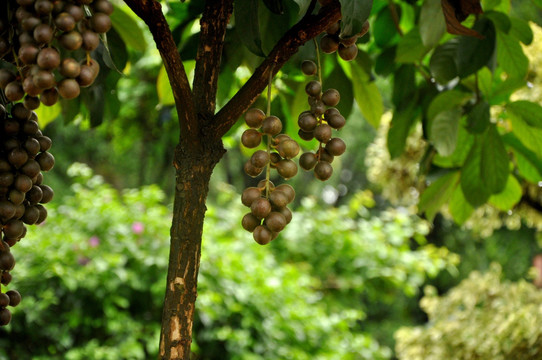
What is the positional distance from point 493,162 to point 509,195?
0.83 feet

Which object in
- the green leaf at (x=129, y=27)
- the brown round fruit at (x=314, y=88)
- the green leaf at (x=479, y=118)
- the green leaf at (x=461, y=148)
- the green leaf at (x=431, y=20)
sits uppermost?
the green leaf at (x=129, y=27)

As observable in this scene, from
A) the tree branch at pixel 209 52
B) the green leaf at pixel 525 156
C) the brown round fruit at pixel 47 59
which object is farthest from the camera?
the green leaf at pixel 525 156

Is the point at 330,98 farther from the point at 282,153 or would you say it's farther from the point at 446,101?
the point at 446,101

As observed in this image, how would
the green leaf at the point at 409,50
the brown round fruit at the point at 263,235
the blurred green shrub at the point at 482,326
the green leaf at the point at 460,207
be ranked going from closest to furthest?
the brown round fruit at the point at 263,235 → the green leaf at the point at 409,50 → the green leaf at the point at 460,207 → the blurred green shrub at the point at 482,326

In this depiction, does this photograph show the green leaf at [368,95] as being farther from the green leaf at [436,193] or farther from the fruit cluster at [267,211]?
the fruit cluster at [267,211]

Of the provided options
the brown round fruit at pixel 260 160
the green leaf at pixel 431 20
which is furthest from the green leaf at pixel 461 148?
the brown round fruit at pixel 260 160

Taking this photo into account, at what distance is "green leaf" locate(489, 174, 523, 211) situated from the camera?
1.19 meters

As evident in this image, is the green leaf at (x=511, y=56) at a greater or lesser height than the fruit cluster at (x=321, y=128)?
greater

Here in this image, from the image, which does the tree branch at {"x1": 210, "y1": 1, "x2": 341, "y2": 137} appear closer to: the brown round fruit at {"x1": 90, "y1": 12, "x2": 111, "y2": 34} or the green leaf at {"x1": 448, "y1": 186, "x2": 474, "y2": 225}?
the brown round fruit at {"x1": 90, "y1": 12, "x2": 111, "y2": 34}

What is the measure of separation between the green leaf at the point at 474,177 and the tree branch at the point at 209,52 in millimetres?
581

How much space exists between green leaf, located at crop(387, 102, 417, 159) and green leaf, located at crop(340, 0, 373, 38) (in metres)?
0.62

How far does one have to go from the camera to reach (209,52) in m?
0.62

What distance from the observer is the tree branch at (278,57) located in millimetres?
565

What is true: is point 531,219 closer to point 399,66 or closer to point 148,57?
point 399,66
